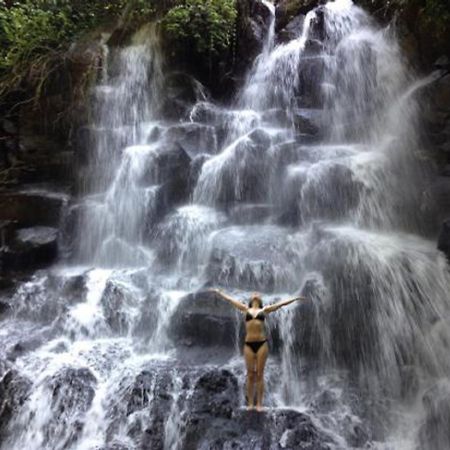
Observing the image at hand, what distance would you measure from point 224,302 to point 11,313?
411 centimetres

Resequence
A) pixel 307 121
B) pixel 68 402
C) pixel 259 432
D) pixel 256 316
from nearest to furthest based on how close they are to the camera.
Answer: pixel 259 432 → pixel 256 316 → pixel 68 402 → pixel 307 121

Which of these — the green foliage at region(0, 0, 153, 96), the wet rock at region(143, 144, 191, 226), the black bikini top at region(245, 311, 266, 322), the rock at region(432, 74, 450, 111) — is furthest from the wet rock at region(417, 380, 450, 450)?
the green foliage at region(0, 0, 153, 96)

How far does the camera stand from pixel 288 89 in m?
13.4

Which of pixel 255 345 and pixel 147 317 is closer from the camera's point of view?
pixel 255 345

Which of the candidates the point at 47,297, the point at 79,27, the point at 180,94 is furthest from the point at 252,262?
the point at 79,27

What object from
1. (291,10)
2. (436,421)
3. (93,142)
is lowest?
(436,421)

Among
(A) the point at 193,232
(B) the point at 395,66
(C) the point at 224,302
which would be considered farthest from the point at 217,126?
(C) the point at 224,302

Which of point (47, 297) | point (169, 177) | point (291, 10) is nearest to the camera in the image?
point (47, 297)

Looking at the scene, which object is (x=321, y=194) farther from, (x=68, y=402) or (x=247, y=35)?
(x=247, y=35)

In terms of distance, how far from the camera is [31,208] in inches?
424

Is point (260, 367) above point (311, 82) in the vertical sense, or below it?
below

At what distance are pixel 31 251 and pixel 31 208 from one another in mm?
1274

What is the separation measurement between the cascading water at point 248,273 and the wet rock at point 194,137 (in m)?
0.04

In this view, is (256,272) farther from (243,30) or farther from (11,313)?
(243,30)
